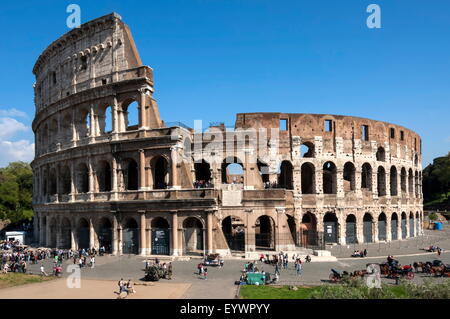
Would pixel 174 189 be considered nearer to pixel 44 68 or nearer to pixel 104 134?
pixel 104 134

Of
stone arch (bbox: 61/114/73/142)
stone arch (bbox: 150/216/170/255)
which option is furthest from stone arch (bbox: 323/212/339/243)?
stone arch (bbox: 61/114/73/142)

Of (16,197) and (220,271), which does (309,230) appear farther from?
(16,197)

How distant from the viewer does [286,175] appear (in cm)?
3600

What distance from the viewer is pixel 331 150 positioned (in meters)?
34.7

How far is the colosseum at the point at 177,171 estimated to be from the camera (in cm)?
2845

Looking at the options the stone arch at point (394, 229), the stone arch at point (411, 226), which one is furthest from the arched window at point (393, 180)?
the stone arch at point (411, 226)

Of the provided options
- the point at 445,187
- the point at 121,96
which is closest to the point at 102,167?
the point at 121,96

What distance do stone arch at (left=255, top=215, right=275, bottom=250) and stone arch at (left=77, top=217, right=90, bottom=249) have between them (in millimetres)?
15490

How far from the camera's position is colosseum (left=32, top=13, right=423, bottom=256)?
1120 inches

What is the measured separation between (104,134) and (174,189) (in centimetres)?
920

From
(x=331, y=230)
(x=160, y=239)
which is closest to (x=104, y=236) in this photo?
(x=160, y=239)

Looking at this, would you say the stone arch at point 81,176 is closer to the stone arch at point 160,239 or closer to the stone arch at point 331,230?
the stone arch at point 160,239

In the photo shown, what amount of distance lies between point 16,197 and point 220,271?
44.1 m

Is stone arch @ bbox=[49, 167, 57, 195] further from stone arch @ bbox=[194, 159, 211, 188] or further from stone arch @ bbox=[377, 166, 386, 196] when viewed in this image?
stone arch @ bbox=[377, 166, 386, 196]
